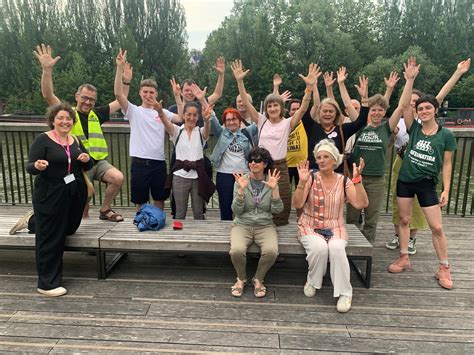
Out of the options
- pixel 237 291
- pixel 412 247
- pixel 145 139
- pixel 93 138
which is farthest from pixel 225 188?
pixel 412 247

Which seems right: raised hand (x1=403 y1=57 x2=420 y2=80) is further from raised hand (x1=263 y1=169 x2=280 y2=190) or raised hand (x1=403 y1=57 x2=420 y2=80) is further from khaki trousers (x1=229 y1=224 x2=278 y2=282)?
khaki trousers (x1=229 y1=224 x2=278 y2=282)

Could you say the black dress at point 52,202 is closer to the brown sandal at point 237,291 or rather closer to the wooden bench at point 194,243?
the wooden bench at point 194,243

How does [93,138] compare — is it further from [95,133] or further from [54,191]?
[54,191]

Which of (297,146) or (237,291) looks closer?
(237,291)

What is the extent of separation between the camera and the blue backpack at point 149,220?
3.95 m

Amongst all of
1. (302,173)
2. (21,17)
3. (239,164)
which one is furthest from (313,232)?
(21,17)

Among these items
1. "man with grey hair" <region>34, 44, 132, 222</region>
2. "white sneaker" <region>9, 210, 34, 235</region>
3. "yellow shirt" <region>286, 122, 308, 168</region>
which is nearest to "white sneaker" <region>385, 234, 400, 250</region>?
"yellow shirt" <region>286, 122, 308, 168</region>

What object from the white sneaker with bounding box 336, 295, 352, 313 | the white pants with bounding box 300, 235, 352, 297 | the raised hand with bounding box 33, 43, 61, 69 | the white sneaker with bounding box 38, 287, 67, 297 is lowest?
the white sneaker with bounding box 38, 287, 67, 297

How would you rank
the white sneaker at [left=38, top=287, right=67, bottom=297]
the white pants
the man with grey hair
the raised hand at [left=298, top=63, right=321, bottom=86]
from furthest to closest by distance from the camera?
the man with grey hair
the raised hand at [left=298, top=63, right=321, bottom=86]
the white sneaker at [left=38, top=287, right=67, bottom=297]
the white pants

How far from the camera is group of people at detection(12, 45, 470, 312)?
Answer: 3.48 meters

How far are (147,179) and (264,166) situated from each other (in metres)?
1.58

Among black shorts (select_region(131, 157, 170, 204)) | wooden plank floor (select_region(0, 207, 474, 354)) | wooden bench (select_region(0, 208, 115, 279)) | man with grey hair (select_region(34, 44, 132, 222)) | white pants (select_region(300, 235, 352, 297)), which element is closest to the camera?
wooden plank floor (select_region(0, 207, 474, 354))

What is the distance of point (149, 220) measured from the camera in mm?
3949

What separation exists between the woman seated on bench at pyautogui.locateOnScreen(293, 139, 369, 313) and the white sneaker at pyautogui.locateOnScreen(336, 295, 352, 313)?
0.13 meters
